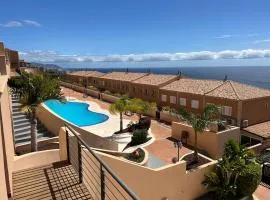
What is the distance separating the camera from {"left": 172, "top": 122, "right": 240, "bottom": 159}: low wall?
793 inches

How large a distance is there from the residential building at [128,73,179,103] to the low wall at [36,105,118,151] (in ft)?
74.0

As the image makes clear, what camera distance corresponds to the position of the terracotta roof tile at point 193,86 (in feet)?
109

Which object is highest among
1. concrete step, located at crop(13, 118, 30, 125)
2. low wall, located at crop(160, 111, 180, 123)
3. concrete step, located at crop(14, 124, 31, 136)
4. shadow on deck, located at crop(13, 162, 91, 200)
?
shadow on deck, located at crop(13, 162, 91, 200)

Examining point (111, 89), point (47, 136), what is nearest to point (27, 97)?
point (47, 136)

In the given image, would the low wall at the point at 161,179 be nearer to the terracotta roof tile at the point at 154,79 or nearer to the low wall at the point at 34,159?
the low wall at the point at 34,159

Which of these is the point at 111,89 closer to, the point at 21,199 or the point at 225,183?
the point at 225,183

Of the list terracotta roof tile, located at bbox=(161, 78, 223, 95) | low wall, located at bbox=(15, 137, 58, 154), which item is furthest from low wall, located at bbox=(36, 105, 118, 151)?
terracotta roof tile, located at bbox=(161, 78, 223, 95)

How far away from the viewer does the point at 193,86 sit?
3547 centimetres

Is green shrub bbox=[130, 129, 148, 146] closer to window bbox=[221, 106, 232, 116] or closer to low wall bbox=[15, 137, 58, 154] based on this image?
low wall bbox=[15, 137, 58, 154]

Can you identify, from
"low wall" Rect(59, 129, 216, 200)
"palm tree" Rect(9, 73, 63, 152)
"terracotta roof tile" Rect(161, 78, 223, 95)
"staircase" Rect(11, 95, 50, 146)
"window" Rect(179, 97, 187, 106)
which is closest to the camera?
"low wall" Rect(59, 129, 216, 200)

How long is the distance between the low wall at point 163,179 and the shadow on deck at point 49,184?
3536 mm

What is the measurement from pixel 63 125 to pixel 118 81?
33347 mm

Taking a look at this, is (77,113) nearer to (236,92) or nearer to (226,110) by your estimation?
(226,110)

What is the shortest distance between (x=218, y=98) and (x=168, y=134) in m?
Answer: 9.25
